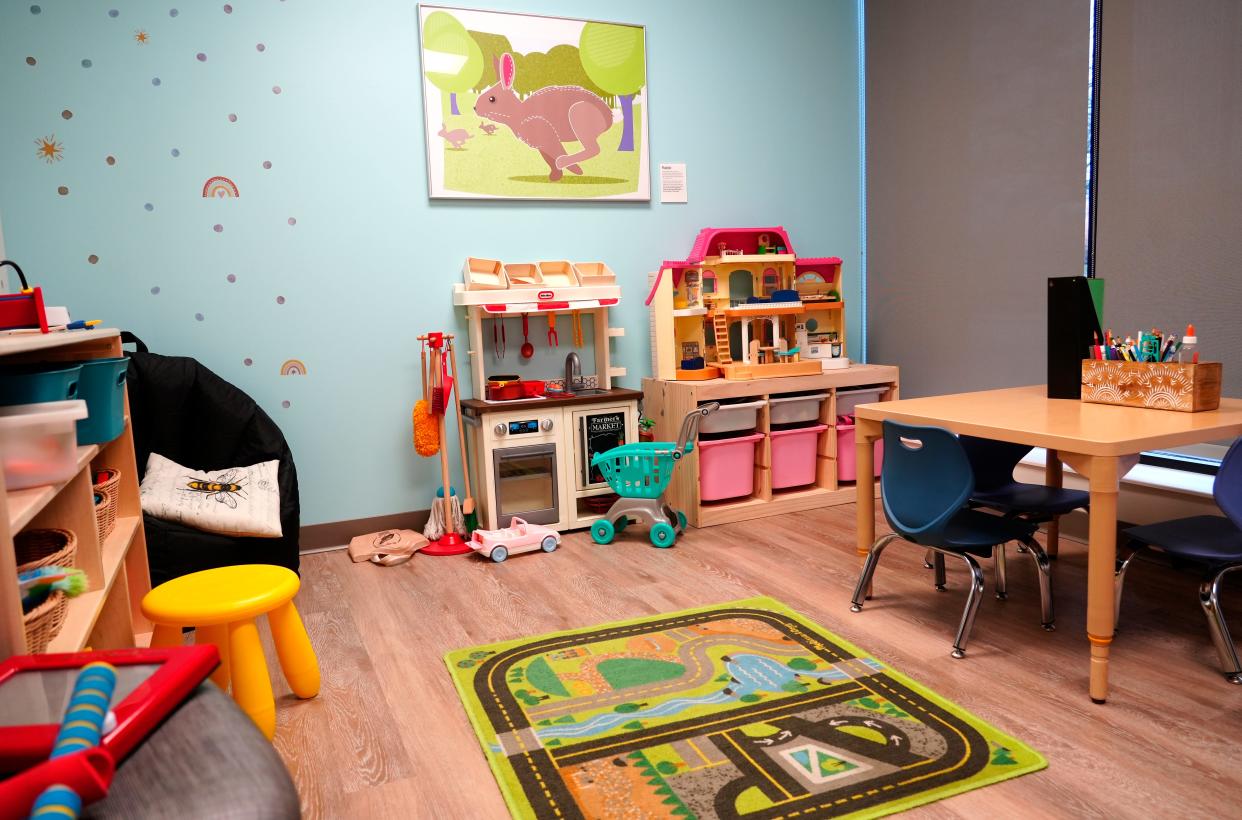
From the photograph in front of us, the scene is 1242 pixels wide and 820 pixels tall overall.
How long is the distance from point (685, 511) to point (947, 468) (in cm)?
176

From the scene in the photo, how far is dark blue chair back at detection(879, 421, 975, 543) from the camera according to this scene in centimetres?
235

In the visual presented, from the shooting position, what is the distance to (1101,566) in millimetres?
2092

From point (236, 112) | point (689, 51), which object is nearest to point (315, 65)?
point (236, 112)

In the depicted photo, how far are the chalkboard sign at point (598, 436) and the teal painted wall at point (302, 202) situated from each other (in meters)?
0.44

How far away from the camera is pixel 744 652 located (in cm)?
250

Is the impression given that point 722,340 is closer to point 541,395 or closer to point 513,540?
point 541,395

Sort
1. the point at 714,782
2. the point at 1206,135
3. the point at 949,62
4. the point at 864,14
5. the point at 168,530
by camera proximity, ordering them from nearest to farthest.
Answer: the point at 714,782 < the point at 168,530 < the point at 1206,135 < the point at 949,62 < the point at 864,14

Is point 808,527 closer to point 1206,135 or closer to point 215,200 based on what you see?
point 1206,135

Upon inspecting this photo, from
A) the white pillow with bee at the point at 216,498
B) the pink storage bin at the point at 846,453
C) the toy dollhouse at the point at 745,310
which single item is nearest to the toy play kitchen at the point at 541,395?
the toy dollhouse at the point at 745,310

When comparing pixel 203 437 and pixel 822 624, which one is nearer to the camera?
pixel 822 624

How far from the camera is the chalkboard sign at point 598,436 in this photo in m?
3.87

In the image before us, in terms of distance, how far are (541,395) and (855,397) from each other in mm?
1629

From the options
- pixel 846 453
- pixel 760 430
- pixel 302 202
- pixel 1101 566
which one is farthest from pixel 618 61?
pixel 1101 566

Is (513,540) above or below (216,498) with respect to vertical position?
below
